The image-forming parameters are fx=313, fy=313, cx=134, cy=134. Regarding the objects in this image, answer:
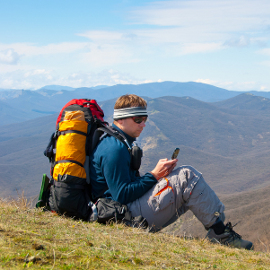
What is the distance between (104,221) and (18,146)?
15742cm

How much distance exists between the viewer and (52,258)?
2.15 metres

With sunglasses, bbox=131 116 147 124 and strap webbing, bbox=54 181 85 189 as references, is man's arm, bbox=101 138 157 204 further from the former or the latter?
sunglasses, bbox=131 116 147 124

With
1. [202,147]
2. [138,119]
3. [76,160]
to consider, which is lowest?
[202,147]

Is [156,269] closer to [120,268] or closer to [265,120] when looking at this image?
[120,268]

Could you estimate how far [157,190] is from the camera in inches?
139

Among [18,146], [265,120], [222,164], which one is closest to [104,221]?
[222,164]

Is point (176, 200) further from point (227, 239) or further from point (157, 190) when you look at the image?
point (227, 239)

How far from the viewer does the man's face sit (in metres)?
3.84

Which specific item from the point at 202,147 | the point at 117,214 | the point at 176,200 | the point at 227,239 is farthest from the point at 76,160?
the point at 202,147

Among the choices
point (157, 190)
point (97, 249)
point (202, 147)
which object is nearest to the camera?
point (97, 249)

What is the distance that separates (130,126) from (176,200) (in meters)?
1.04

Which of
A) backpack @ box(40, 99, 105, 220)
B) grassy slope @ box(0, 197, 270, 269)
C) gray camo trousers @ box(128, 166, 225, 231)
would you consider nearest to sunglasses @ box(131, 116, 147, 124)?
backpack @ box(40, 99, 105, 220)

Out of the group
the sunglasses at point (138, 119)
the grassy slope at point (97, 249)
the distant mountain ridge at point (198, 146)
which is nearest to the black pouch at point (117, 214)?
the grassy slope at point (97, 249)

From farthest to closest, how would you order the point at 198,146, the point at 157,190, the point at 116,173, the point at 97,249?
the point at 198,146 → the point at 157,190 → the point at 116,173 → the point at 97,249
